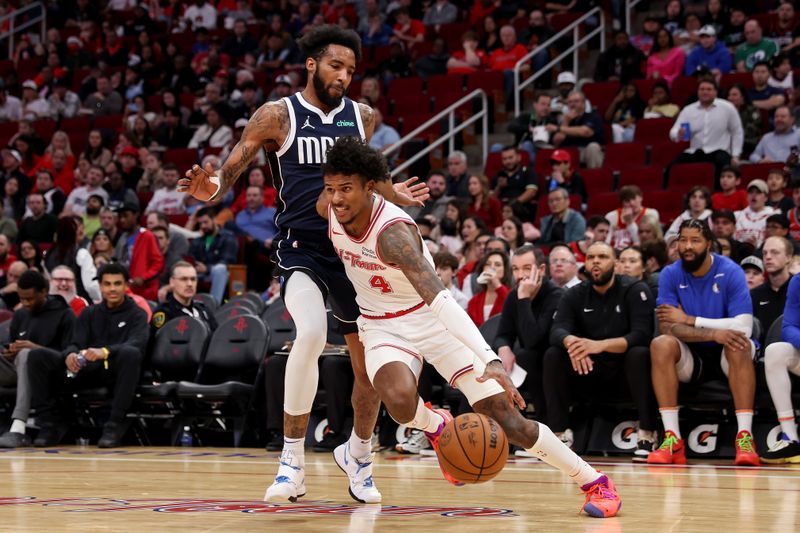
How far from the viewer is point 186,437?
10250 mm

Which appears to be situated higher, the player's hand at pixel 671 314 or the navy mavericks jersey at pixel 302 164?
the navy mavericks jersey at pixel 302 164

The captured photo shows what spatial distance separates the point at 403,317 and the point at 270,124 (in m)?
1.19

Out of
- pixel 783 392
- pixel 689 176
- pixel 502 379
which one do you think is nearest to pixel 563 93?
pixel 689 176

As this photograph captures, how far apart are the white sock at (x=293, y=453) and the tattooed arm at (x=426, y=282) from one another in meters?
1.07

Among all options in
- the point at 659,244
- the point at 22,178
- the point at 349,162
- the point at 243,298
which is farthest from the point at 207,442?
the point at 22,178

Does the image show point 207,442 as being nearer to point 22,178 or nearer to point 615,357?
point 615,357

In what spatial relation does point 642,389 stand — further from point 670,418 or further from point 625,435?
point 625,435

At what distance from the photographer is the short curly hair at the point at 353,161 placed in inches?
199

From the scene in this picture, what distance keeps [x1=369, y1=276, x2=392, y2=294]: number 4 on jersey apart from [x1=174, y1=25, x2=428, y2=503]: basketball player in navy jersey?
39 centimetres

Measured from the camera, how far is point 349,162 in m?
5.06

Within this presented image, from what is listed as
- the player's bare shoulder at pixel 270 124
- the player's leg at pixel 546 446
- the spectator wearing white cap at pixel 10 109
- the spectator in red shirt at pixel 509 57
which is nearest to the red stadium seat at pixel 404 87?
the spectator in red shirt at pixel 509 57

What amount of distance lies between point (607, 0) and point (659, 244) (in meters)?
7.19

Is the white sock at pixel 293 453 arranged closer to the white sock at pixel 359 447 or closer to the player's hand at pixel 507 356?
the white sock at pixel 359 447

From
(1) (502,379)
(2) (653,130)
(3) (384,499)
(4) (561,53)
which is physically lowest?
(3) (384,499)
